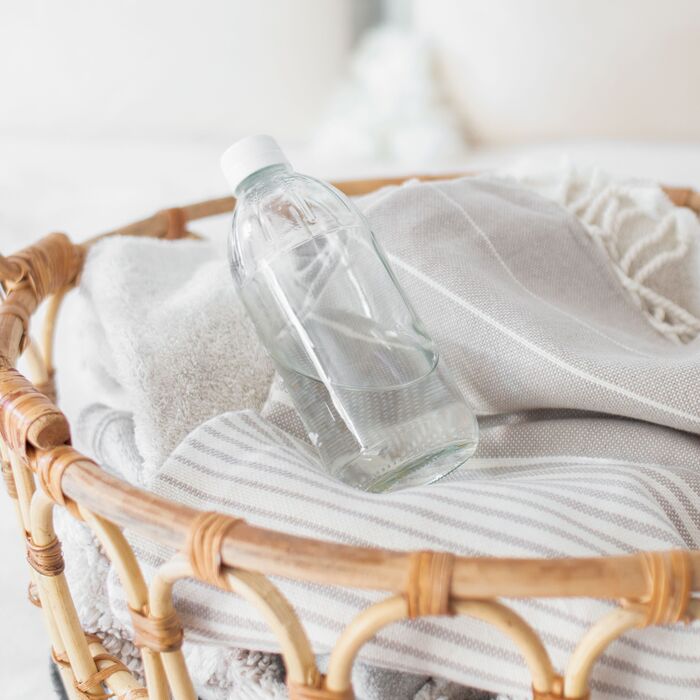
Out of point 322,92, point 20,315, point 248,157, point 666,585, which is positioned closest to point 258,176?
point 248,157

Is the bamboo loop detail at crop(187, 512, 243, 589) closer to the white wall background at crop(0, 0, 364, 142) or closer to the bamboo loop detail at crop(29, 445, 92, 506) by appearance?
the bamboo loop detail at crop(29, 445, 92, 506)

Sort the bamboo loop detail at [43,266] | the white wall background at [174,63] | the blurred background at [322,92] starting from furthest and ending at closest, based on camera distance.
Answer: the white wall background at [174,63], the blurred background at [322,92], the bamboo loop detail at [43,266]

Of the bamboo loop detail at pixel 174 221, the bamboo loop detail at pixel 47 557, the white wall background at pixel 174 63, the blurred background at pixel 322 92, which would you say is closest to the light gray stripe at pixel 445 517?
the bamboo loop detail at pixel 47 557

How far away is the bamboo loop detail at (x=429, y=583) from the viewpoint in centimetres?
25

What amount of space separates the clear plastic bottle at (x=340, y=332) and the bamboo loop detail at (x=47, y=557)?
0.12m

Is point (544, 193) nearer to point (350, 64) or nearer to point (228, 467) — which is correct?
point (228, 467)

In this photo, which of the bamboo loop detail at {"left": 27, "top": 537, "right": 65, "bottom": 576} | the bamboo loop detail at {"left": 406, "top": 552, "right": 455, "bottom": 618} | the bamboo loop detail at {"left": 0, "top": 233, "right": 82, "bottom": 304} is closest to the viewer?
the bamboo loop detail at {"left": 406, "top": 552, "right": 455, "bottom": 618}

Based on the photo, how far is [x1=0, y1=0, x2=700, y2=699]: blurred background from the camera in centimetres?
108

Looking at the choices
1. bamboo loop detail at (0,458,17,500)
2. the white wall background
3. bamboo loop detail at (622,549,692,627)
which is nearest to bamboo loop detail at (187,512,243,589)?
bamboo loop detail at (622,549,692,627)

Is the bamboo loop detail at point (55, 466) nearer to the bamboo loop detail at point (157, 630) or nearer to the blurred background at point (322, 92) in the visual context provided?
the bamboo loop detail at point (157, 630)

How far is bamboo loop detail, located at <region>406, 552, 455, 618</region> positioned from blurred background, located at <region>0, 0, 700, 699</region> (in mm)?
791

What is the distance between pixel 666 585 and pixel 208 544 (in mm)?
128

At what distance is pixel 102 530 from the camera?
311 millimetres

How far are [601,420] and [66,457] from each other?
24 centimetres
